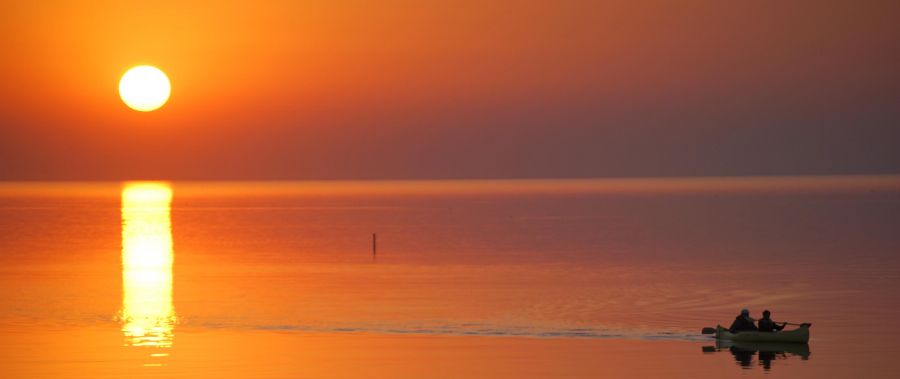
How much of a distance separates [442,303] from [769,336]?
53.5 feet

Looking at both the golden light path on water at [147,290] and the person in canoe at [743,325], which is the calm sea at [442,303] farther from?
the person in canoe at [743,325]

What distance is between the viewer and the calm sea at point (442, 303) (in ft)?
128

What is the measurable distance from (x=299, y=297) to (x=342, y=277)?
11.3m

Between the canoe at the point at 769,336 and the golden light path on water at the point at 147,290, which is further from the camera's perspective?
the golden light path on water at the point at 147,290

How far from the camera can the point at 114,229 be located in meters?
134

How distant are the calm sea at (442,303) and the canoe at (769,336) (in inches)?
18.0

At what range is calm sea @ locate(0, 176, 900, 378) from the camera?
39094 millimetres

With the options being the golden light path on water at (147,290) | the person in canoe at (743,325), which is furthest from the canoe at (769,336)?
the golden light path on water at (147,290)

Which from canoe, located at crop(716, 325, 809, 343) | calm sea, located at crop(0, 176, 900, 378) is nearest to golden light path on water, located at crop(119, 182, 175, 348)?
calm sea, located at crop(0, 176, 900, 378)

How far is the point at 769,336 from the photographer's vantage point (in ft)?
141

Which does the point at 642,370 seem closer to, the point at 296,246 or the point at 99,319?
the point at 99,319

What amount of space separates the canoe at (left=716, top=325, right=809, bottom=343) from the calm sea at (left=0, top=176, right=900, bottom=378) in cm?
46

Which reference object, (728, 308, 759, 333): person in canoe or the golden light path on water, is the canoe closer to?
(728, 308, 759, 333): person in canoe

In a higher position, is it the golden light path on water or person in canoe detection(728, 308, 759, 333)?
the golden light path on water
